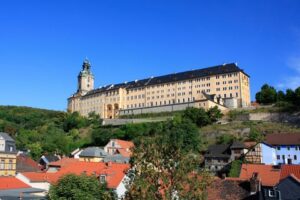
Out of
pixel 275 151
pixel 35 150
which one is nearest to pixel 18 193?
pixel 275 151

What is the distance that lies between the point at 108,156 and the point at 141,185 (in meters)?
54.2

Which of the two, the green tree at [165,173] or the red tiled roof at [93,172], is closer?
the green tree at [165,173]

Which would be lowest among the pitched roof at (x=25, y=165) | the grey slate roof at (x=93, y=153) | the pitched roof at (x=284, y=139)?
the pitched roof at (x=25, y=165)

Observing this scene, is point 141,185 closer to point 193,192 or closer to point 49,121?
point 193,192

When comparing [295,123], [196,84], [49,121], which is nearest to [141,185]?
[295,123]

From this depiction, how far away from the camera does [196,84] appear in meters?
110

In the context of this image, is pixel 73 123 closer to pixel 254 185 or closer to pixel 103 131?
pixel 103 131

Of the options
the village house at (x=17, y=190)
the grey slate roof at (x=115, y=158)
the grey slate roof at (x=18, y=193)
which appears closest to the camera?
the grey slate roof at (x=18, y=193)

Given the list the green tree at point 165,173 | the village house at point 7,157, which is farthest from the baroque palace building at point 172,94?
the green tree at point 165,173

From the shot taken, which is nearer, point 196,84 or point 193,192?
point 193,192

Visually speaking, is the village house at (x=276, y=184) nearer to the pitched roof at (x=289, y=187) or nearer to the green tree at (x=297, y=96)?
the pitched roof at (x=289, y=187)

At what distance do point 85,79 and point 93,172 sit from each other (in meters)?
110

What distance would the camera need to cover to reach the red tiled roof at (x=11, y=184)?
1431 inches

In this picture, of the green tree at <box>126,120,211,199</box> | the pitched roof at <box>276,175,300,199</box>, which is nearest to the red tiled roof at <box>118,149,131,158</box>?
the pitched roof at <box>276,175,300,199</box>
